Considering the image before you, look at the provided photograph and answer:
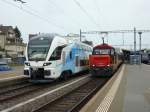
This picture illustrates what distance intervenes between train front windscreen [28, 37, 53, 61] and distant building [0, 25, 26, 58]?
79.5 m

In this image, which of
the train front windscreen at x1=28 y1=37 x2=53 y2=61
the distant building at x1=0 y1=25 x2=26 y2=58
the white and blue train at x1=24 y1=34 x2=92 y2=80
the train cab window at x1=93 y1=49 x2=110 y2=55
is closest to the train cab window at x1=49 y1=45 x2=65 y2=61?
the white and blue train at x1=24 y1=34 x2=92 y2=80

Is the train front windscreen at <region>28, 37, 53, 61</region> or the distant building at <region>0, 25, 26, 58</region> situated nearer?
the train front windscreen at <region>28, 37, 53, 61</region>

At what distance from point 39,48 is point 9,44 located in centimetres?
9587

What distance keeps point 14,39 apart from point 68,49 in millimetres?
114729

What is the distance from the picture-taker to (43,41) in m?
23.7

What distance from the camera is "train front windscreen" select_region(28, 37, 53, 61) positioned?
23047mm

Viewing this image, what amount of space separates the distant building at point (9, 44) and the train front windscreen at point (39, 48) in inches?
3130

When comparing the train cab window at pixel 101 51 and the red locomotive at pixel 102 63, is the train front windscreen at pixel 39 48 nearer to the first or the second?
the red locomotive at pixel 102 63

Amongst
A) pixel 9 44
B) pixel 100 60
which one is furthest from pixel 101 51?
pixel 9 44

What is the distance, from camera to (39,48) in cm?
2336

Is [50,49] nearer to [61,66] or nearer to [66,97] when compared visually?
[61,66]

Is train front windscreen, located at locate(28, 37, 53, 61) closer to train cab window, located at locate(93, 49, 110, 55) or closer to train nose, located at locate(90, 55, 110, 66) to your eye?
train nose, located at locate(90, 55, 110, 66)

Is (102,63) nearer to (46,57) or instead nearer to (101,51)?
(101,51)

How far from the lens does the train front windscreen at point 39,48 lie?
23.0 metres
